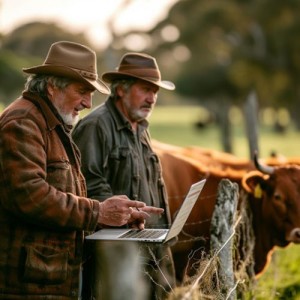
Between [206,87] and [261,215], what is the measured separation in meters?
43.9

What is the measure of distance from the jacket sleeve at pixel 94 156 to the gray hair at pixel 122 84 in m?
0.44

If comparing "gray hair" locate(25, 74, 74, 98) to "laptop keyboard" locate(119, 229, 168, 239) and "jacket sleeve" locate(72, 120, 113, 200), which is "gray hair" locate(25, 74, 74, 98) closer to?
"laptop keyboard" locate(119, 229, 168, 239)

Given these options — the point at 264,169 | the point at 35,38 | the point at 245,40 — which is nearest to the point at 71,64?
the point at 264,169

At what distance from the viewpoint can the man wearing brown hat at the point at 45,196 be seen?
4223 millimetres

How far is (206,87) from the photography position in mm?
51500

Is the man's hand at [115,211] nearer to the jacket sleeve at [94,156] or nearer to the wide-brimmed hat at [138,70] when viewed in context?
the jacket sleeve at [94,156]

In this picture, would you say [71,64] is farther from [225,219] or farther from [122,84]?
[225,219]

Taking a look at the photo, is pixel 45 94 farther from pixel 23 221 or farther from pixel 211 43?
pixel 211 43

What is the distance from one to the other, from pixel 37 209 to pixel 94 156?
1.76 m

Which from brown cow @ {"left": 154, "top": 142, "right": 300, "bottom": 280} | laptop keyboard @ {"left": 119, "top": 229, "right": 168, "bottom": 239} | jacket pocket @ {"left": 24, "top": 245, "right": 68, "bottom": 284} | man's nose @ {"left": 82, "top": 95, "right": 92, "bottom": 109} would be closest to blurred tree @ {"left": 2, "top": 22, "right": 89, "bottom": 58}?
brown cow @ {"left": 154, "top": 142, "right": 300, "bottom": 280}

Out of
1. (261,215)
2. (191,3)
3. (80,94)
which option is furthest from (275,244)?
(191,3)

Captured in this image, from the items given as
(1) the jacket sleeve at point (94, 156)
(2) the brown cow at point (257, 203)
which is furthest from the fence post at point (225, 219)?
(2) the brown cow at point (257, 203)

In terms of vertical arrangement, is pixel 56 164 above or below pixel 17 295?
above

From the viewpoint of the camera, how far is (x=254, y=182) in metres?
7.82
